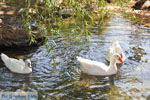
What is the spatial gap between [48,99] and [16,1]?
1244cm

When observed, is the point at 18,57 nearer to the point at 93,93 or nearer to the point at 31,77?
the point at 31,77

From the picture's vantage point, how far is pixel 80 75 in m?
9.26

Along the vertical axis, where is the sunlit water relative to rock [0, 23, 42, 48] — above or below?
below

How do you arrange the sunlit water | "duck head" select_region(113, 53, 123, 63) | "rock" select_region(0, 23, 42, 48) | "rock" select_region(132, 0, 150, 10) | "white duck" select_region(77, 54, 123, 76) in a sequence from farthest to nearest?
1. "rock" select_region(132, 0, 150, 10)
2. "rock" select_region(0, 23, 42, 48)
3. "duck head" select_region(113, 53, 123, 63)
4. "white duck" select_region(77, 54, 123, 76)
5. the sunlit water

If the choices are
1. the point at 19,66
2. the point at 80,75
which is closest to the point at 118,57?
the point at 80,75

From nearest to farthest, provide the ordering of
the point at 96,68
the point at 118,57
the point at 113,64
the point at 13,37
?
the point at 96,68, the point at 113,64, the point at 118,57, the point at 13,37

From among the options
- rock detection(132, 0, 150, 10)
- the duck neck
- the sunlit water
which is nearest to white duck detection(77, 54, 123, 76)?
the duck neck

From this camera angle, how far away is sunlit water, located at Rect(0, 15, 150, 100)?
8.04 metres

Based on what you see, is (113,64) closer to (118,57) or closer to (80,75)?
(118,57)

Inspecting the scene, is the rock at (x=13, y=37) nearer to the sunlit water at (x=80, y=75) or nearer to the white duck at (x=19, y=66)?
the sunlit water at (x=80, y=75)

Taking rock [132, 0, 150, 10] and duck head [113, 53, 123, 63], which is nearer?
duck head [113, 53, 123, 63]

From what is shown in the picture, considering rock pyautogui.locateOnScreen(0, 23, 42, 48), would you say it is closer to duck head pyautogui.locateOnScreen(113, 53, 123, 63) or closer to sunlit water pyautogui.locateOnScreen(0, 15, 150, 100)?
sunlit water pyautogui.locateOnScreen(0, 15, 150, 100)

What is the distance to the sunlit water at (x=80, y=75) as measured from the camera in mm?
8039

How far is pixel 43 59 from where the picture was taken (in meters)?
10.3
